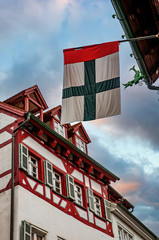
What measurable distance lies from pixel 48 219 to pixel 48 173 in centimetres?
233

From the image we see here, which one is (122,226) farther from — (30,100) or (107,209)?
(30,100)

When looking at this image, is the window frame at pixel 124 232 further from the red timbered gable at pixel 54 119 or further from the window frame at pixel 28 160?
the window frame at pixel 28 160

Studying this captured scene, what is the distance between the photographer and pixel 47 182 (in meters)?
19.7

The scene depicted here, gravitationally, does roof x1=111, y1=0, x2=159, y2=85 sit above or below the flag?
above

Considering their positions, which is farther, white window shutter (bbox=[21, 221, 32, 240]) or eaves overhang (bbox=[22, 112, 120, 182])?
eaves overhang (bbox=[22, 112, 120, 182])

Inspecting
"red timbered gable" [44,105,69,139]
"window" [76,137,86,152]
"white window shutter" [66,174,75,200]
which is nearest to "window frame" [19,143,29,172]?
"white window shutter" [66,174,75,200]

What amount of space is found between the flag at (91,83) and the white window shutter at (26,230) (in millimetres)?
6013

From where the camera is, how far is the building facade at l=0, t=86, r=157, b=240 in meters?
17.8

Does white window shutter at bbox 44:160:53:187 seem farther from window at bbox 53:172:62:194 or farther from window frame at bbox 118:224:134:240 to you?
window frame at bbox 118:224:134:240

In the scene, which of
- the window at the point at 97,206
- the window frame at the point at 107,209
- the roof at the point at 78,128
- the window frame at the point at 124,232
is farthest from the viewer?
the window frame at the point at 124,232

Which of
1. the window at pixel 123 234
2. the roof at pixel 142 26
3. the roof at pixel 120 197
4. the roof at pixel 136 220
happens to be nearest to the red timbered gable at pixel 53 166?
the roof at pixel 120 197

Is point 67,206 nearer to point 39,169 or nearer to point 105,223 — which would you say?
point 39,169

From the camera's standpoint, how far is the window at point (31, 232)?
54.5 feet

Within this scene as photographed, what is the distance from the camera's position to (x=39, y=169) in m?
20.0
